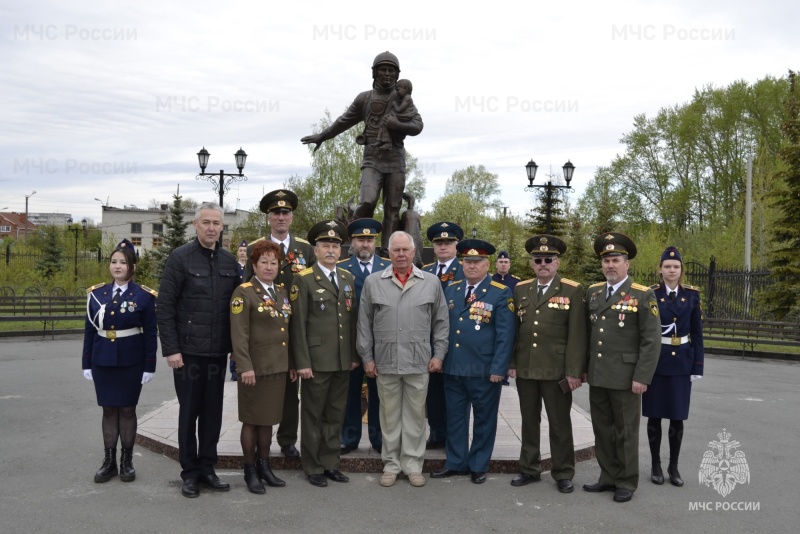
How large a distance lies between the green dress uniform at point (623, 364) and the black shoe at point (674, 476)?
20.3 inches

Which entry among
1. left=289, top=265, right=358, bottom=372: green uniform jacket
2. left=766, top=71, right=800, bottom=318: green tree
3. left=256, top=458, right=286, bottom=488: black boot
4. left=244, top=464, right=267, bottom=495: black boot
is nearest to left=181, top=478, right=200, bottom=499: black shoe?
left=244, top=464, right=267, bottom=495: black boot

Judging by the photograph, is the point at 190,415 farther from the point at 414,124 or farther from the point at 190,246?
the point at 414,124

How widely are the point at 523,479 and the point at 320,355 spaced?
193 cm

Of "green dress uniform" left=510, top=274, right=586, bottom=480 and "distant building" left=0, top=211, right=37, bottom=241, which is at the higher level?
"distant building" left=0, top=211, right=37, bottom=241

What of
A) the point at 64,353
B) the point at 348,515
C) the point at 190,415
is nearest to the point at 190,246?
the point at 190,415

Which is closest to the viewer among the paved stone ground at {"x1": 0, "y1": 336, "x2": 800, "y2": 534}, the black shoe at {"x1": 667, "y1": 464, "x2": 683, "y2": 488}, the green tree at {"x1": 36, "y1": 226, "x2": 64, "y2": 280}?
the paved stone ground at {"x1": 0, "y1": 336, "x2": 800, "y2": 534}

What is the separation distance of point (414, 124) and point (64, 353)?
9.47 m

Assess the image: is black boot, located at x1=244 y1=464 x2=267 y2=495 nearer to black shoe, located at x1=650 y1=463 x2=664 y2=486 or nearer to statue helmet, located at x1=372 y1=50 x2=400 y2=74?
black shoe, located at x1=650 y1=463 x2=664 y2=486

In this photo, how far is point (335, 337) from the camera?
5074 mm

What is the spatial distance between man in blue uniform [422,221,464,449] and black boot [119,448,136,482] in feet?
8.35

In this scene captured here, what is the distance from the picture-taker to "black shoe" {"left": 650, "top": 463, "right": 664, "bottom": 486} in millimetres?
5141

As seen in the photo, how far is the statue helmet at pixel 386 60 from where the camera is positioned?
711 centimetres

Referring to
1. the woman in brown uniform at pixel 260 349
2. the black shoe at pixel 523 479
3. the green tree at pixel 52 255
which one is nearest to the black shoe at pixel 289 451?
the woman in brown uniform at pixel 260 349

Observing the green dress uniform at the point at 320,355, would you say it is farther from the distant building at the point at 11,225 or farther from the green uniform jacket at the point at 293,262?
the distant building at the point at 11,225
